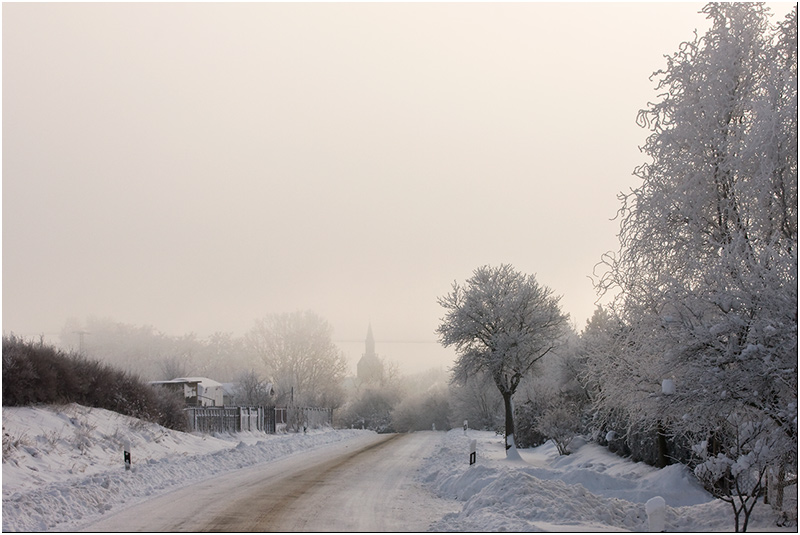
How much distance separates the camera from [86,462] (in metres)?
17.5

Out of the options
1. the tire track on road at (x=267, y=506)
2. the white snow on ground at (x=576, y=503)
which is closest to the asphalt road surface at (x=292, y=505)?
the tire track on road at (x=267, y=506)

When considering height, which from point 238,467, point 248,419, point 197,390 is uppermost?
point 197,390

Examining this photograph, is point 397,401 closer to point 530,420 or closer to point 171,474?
point 530,420

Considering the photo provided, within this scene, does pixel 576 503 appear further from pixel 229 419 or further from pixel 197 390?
pixel 197 390

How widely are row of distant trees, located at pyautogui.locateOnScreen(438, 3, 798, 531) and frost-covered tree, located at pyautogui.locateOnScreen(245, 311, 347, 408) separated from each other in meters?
65.1

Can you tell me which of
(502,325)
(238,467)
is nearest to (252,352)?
(502,325)

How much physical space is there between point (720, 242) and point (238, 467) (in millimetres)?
15498

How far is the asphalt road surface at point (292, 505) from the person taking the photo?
411 inches

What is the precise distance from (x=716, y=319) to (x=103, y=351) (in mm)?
84022

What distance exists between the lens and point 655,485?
53.7 ft

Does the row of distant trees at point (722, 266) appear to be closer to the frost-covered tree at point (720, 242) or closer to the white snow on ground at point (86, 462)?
the frost-covered tree at point (720, 242)

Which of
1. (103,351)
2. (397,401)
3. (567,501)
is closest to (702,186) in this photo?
(567,501)

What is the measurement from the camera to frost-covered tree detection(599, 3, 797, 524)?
30.2ft

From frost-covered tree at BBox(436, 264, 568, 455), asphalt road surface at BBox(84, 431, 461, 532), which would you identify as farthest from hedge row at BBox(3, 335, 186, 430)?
frost-covered tree at BBox(436, 264, 568, 455)
